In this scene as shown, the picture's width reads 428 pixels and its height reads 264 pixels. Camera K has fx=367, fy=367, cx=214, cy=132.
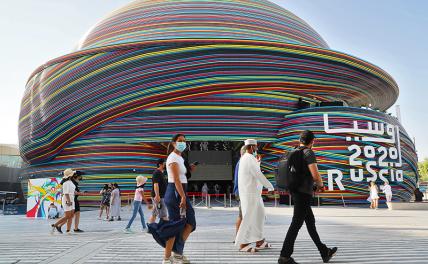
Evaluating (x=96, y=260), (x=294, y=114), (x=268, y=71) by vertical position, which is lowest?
(x=96, y=260)

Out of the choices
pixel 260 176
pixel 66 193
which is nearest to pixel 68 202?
pixel 66 193

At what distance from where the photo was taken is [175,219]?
16.0 feet

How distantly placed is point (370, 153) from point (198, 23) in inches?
598

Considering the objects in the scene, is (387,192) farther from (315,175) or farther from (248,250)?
(315,175)

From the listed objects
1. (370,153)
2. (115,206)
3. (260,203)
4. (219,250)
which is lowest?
(219,250)

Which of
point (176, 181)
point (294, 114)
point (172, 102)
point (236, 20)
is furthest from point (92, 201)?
point (176, 181)

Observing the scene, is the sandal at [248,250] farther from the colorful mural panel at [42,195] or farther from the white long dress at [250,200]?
the colorful mural panel at [42,195]

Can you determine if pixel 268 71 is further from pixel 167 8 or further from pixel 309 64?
pixel 167 8

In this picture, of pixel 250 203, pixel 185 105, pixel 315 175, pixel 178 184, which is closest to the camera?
pixel 315 175

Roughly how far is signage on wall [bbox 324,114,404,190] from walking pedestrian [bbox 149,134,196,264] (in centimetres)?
1721

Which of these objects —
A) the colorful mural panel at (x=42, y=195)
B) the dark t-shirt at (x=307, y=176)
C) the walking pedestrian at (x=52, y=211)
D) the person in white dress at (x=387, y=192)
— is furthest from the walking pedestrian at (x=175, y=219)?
the person in white dress at (x=387, y=192)

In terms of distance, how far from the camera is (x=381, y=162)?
70.5ft

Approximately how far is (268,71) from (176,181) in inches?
776

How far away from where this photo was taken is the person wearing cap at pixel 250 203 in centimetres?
586
